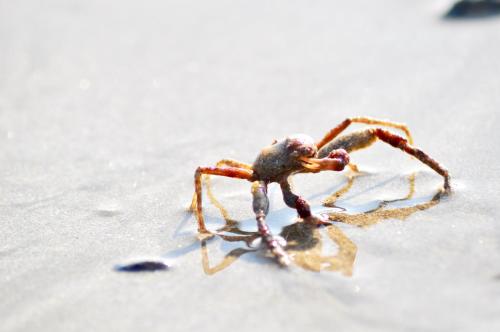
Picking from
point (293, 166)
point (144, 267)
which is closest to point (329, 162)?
point (293, 166)

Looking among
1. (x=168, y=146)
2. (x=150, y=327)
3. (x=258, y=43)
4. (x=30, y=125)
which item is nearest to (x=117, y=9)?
(x=258, y=43)

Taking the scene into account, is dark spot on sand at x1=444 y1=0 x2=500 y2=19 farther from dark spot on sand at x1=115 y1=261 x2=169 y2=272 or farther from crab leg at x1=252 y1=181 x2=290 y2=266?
dark spot on sand at x1=115 y1=261 x2=169 y2=272

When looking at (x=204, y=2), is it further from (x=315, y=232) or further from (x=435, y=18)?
(x=315, y=232)

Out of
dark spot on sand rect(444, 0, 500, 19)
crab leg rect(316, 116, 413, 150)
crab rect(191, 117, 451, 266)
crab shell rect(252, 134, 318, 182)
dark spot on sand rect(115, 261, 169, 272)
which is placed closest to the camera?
dark spot on sand rect(115, 261, 169, 272)

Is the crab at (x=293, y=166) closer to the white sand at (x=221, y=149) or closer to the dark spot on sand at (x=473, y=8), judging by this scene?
the white sand at (x=221, y=149)

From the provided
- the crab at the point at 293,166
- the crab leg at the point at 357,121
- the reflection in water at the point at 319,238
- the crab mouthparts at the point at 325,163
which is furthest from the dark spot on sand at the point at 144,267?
the crab leg at the point at 357,121

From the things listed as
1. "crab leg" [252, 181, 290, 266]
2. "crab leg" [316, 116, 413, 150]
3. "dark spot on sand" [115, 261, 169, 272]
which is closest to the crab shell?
"crab leg" [252, 181, 290, 266]
